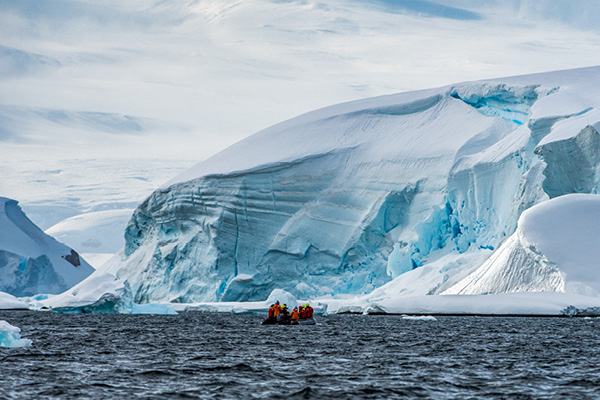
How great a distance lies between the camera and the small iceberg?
1914cm

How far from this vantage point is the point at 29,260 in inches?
2884

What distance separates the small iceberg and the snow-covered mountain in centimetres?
5485

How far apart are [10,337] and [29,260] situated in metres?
56.3

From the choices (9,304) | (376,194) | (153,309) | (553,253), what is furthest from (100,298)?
(553,253)

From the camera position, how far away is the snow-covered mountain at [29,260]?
72500 millimetres

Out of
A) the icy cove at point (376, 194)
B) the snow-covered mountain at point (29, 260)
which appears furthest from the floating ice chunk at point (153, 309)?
the snow-covered mountain at point (29, 260)

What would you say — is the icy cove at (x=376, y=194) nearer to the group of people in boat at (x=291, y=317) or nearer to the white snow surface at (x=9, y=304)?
the white snow surface at (x=9, y=304)

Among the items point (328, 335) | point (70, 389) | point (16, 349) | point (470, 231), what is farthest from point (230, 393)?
point (470, 231)

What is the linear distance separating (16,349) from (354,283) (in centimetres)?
3122

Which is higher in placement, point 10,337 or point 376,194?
point 376,194

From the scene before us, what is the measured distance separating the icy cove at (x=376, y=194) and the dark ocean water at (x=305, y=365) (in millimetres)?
19333

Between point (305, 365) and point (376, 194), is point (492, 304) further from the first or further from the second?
point (305, 365)

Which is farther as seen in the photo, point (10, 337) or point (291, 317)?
point (291, 317)

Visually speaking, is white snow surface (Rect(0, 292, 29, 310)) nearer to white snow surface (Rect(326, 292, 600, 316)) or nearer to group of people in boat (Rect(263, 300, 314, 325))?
white snow surface (Rect(326, 292, 600, 316))
